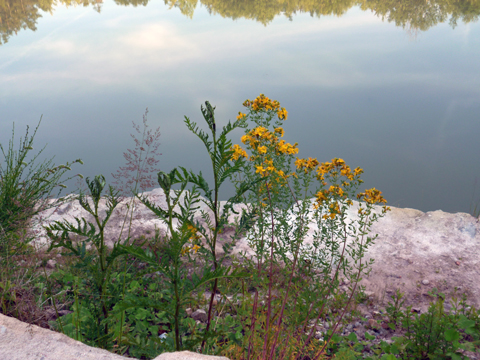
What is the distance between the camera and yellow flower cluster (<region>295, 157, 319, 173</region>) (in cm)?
309

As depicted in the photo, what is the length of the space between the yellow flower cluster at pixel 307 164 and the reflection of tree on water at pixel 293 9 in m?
16.9

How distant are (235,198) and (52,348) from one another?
106 cm

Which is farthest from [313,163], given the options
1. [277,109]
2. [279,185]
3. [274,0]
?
[274,0]

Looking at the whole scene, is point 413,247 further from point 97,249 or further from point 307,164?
point 97,249

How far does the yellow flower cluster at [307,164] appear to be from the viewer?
3.09 m

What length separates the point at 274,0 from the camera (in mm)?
21531

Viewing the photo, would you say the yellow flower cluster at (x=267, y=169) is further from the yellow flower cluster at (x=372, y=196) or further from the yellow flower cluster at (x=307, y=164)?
the yellow flower cluster at (x=372, y=196)

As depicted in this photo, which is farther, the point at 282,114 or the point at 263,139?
the point at 282,114

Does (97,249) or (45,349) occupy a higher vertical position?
(97,249)

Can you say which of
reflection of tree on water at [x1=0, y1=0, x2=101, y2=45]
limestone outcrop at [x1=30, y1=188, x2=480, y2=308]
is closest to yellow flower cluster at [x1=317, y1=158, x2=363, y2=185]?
limestone outcrop at [x1=30, y1=188, x2=480, y2=308]

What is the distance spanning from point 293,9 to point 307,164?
21.3m

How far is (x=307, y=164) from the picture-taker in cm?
310

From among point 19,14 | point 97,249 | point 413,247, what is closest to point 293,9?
point 19,14

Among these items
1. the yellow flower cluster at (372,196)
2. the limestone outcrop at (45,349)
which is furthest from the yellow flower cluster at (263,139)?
the limestone outcrop at (45,349)
